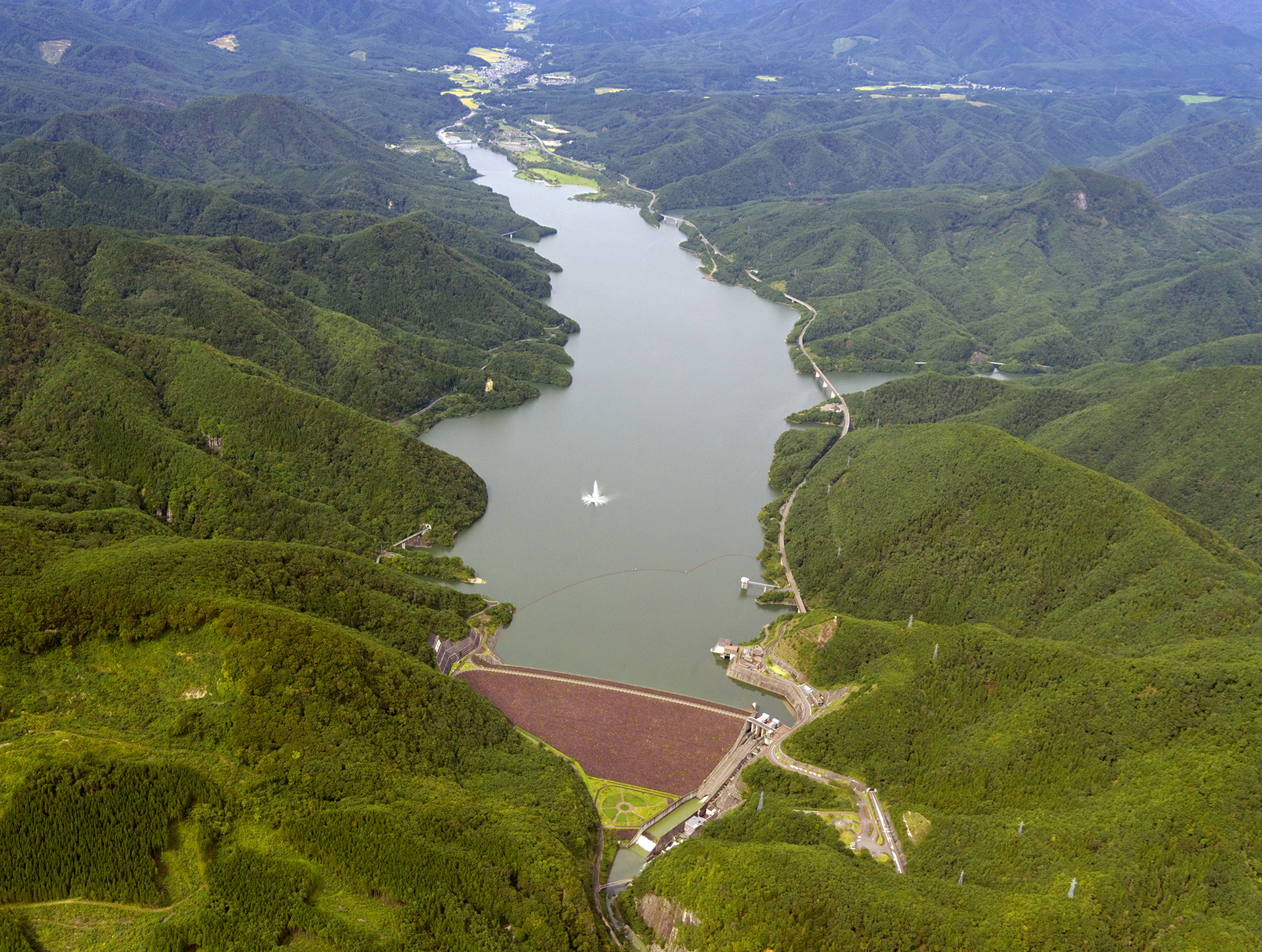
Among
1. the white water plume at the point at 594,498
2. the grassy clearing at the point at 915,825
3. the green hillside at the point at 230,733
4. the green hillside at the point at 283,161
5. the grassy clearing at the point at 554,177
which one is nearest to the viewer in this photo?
the green hillside at the point at 230,733

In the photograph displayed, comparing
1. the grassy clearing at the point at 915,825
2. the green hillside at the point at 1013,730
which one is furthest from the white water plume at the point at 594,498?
the grassy clearing at the point at 915,825

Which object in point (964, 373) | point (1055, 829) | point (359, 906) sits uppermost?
point (1055, 829)

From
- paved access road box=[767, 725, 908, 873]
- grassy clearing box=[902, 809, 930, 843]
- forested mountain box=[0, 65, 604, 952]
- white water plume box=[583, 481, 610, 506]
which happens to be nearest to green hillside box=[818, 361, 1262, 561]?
white water plume box=[583, 481, 610, 506]

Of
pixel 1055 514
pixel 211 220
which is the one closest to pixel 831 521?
pixel 1055 514

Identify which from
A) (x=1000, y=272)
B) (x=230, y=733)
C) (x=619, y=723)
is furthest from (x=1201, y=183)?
(x=230, y=733)

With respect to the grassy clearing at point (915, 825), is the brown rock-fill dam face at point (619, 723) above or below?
below

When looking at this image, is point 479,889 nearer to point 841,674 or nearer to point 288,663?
point 288,663

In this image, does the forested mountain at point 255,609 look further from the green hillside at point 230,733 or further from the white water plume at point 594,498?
the white water plume at point 594,498
